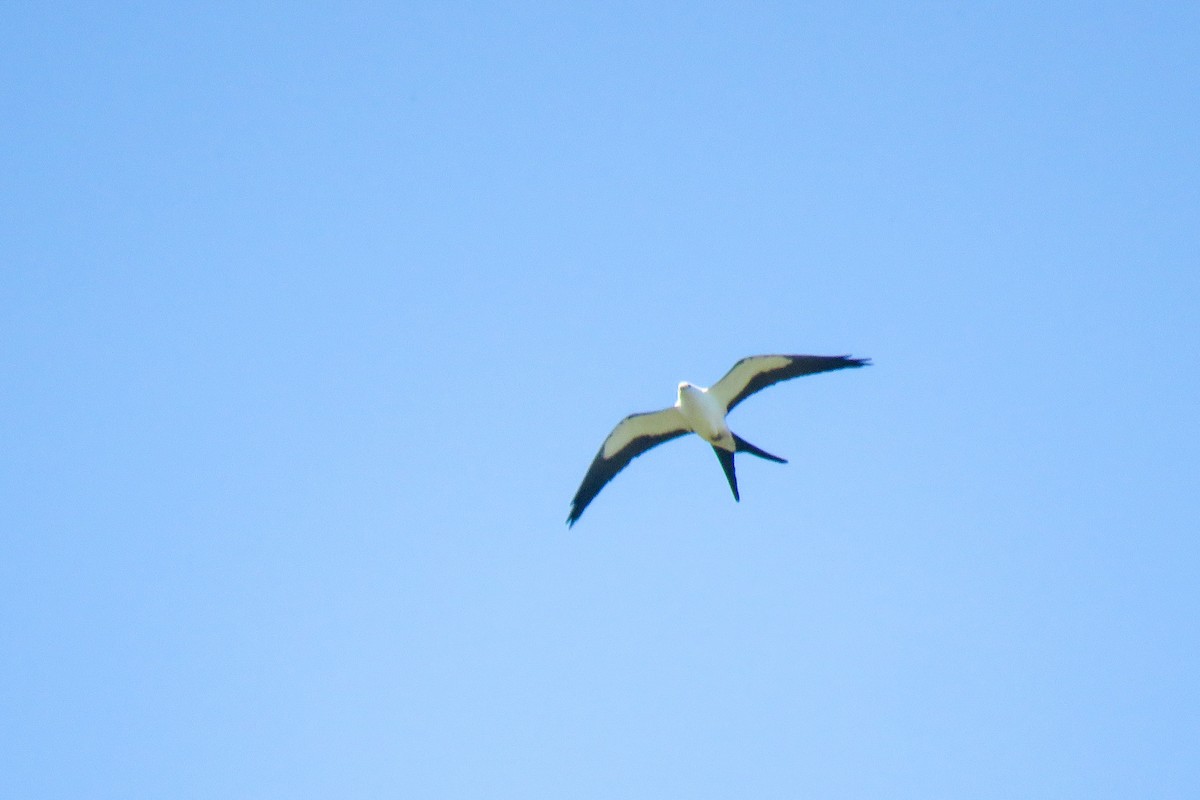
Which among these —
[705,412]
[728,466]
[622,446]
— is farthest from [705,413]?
[622,446]

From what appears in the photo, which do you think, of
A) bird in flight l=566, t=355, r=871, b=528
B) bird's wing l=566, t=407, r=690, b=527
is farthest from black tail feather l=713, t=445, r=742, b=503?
bird's wing l=566, t=407, r=690, b=527

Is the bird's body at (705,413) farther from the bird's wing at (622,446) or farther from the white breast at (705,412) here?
the bird's wing at (622,446)

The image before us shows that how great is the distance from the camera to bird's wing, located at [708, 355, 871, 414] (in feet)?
41.4

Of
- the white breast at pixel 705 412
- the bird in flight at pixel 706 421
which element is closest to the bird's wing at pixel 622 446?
the bird in flight at pixel 706 421

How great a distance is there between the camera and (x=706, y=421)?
13.1 metres

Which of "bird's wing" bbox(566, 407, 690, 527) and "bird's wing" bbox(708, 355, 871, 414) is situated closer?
"bird's wing" bbox(708, 355, 871, 414)

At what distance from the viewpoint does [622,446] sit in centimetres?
1387

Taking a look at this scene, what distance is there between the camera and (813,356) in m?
12.7

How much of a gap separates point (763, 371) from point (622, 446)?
191cm

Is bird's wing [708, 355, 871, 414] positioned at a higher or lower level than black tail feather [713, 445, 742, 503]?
higher

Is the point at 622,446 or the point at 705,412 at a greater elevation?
the point at 622,446

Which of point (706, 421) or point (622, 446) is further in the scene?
point (622, 446)

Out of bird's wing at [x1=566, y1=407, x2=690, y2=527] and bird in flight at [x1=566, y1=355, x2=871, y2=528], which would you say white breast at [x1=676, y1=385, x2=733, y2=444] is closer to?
bird in flight at [x1=566, y1=355, x2=871, y2=528]

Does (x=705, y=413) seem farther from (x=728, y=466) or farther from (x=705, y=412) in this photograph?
(x=728, y=466)
